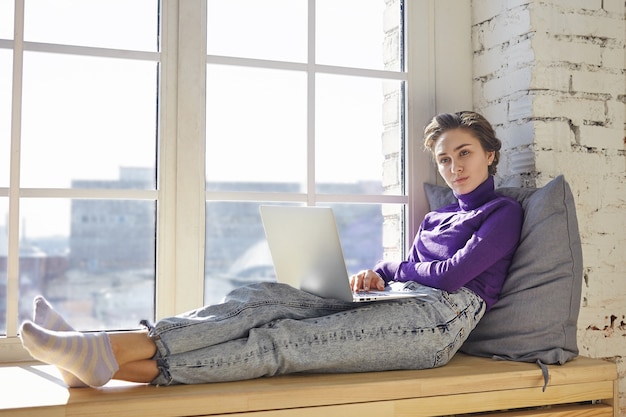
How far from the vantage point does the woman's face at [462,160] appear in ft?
7.75

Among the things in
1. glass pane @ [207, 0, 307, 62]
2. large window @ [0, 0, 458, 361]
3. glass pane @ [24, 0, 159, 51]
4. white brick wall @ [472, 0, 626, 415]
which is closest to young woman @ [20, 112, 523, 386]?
white brick wall @ [472, 0, 626, 415]

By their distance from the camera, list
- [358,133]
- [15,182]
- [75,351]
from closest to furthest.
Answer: [75,351] < [15,182] < [358,133]

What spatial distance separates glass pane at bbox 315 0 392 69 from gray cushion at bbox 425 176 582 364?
0.89 m

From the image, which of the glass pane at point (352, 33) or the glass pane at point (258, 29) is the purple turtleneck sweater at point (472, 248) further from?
the glass pane at point (258, 29)

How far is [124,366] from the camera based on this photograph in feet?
5.76

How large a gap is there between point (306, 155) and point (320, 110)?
18 centimetres

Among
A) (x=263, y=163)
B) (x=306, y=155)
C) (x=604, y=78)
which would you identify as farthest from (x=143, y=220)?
(x=604, y=78)

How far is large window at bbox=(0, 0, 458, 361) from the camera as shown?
2.29 meters

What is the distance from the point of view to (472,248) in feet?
7.06

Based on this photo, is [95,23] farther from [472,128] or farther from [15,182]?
[472,128]

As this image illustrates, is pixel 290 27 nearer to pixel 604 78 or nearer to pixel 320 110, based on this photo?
pixel 320 110

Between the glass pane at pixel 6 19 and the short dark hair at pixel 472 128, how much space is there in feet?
4.67

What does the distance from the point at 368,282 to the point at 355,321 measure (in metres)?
0.30

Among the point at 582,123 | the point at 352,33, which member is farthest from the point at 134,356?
the point at 582,123
